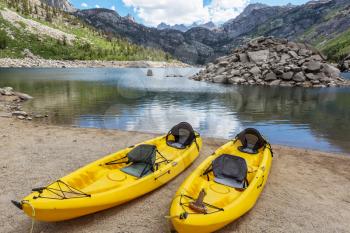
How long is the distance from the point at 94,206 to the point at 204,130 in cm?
1771

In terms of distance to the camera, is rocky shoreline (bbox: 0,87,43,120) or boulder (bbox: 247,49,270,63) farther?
boulder (bbox: 247,49,270,63)

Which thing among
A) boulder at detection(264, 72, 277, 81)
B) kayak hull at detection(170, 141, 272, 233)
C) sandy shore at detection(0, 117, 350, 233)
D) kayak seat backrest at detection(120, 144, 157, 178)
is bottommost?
sandy shore at detection(0, 117, 350, 233)

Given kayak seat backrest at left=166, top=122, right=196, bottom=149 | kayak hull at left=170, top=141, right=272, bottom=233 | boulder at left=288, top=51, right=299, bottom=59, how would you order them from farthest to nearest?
1. boulder at left=288, top=51, right=299, bottom=59
2. kayak seat backrest at left=166, top=122, right=196, bottom=149
3. kayak hull at left=170, top=141, right=272, bottom=233

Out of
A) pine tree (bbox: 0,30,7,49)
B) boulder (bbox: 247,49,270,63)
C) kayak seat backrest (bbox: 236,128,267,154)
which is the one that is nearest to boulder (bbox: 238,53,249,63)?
boulder (bbox: 247,49,270,63)

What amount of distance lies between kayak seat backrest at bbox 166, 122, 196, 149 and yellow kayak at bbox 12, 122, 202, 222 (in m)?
0.21

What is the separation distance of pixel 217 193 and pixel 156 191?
286 centimetres

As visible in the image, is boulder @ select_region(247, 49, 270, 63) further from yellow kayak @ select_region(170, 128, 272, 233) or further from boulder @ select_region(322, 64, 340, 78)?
yellow kayak @ select_region(170, 128, 272, 233)

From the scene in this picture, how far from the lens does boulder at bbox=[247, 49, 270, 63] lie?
259 ft

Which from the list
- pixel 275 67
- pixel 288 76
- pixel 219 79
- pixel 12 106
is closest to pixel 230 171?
pixel 12 106

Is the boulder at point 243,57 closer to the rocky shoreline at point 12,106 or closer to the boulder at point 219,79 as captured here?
the boulder at point 219,79

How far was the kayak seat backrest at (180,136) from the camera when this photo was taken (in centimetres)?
1642

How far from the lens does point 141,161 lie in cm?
1273

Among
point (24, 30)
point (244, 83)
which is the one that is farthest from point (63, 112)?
point (24, 30)

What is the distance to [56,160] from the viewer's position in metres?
15.6
